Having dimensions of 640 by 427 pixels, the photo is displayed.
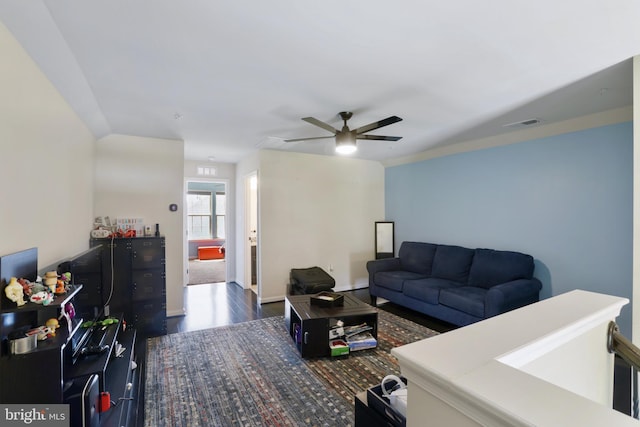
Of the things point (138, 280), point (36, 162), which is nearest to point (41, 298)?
point (36, 162)

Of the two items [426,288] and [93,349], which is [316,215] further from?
[93,349]

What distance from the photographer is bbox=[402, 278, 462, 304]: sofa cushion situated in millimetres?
3799

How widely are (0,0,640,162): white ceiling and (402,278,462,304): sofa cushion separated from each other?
82.3 inches

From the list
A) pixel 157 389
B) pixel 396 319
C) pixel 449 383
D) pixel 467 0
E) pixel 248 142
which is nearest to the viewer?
pixel 449 383

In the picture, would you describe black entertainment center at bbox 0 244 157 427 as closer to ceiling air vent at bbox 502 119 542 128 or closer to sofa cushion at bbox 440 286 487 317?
sofa cushion at bbox 440 286 487 317

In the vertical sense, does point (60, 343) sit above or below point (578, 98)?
below

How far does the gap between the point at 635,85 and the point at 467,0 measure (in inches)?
61.1

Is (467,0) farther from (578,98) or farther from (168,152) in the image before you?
(168,152)

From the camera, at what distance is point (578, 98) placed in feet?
9.02

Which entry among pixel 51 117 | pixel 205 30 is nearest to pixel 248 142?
pixel 51 117

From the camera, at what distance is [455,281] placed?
4.21 metres

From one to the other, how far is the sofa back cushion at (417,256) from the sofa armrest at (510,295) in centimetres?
135

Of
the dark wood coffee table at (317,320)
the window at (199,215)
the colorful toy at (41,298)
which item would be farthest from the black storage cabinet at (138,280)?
the window at (199,215)

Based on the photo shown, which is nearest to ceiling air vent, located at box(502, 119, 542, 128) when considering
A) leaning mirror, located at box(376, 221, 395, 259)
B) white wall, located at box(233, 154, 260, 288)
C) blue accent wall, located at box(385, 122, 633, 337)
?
blue accent wall, located at box(385, 122, 633, 337)
